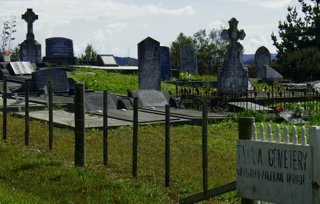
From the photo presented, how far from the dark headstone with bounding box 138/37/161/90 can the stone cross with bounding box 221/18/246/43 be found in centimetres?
279

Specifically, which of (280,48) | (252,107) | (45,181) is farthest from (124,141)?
(280,48)

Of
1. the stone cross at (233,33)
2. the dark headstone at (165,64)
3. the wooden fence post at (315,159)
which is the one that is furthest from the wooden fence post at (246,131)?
the dark headstone at (165,64)

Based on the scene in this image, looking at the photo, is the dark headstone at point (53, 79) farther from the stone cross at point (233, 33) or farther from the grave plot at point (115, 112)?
the stone cross at point (233, 33)

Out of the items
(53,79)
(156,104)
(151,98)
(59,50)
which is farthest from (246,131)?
(59,50)

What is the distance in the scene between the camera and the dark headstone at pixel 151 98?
18.5 meters

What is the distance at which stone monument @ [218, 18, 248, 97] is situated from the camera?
23.0 meters

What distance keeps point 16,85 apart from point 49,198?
16.4 meters

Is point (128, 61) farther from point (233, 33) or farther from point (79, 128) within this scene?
point (79, 128)

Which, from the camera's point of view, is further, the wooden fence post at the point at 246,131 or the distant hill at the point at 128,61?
the distant hill at the point at 128,61

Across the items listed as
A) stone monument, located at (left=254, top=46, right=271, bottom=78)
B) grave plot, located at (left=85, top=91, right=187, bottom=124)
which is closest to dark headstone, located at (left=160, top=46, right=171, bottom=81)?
stone monument, located at (left=254, top=46, right=271, bottom=78)

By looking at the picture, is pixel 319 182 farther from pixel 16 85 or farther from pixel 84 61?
pixel 84 61

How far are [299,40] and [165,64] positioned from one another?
1688 cm

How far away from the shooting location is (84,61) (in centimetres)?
4284

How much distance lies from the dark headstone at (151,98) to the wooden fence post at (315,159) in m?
13.6
